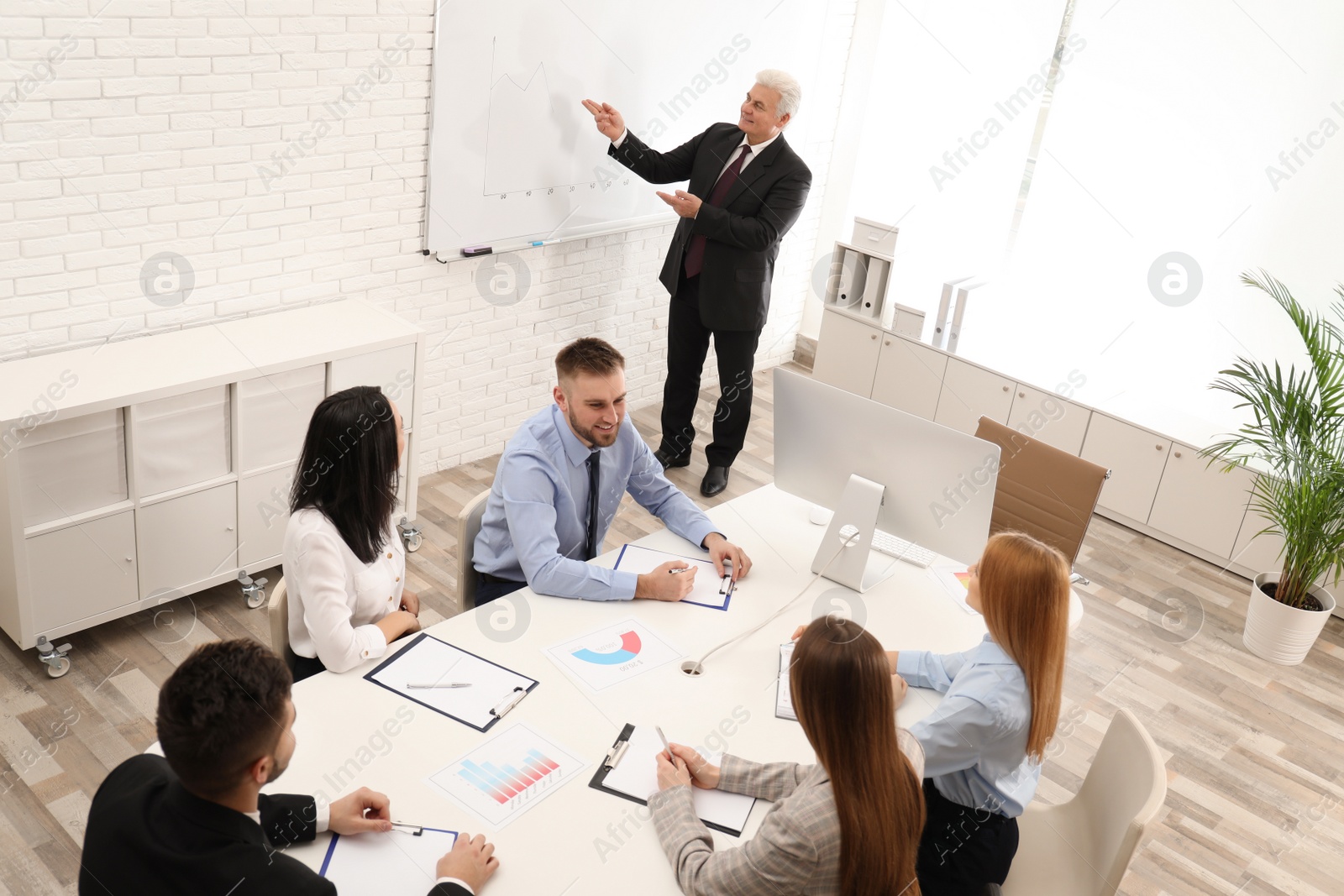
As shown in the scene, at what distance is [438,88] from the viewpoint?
13.8ft

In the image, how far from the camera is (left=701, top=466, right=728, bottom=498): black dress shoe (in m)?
5.20

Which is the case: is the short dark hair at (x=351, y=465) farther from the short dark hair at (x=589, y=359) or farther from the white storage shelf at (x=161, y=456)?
the white storage shelf at (x=161, y=456)

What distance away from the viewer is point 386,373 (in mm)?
4121

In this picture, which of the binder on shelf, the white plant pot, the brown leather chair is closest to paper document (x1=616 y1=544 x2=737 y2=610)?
the brown leather chair

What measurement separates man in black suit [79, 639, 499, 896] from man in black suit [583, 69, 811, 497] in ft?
10.7

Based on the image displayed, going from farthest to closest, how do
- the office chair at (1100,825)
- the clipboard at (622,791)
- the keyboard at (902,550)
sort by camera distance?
1. the keyboard at (902,550)
2. the office chair at (1100,825)
3. the clipboard at (622,791)

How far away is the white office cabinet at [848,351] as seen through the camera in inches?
236

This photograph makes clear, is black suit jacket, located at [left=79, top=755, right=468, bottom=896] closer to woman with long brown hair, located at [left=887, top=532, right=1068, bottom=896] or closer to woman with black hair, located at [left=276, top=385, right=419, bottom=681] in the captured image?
woman with black hair, located at [left=276, top=385, right=419, bottom=681]

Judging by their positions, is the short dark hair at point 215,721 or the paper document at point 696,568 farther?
the paper document at point 696,568

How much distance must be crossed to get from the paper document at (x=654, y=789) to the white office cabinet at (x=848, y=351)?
4.04 m

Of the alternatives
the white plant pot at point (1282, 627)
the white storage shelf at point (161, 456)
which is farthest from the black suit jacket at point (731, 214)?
the white plant pot at point (1282, 627)

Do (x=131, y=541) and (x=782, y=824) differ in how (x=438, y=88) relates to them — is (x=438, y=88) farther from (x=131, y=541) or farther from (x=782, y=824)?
(x=782, y=824)

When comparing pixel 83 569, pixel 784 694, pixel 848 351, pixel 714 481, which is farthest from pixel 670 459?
pixel 784 694

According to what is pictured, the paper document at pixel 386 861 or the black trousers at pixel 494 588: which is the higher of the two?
the paper document at pixel 386 861
